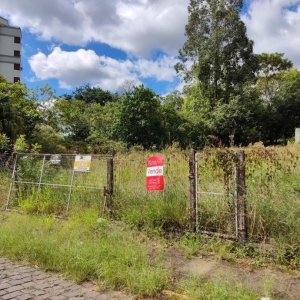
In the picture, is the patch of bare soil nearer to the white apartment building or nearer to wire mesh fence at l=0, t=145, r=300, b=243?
wire mesh fence at l=0, t=145, r=300, b=243

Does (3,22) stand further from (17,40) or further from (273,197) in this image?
(273,197)

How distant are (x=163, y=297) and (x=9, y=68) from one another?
189ft

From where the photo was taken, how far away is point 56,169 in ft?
31.1

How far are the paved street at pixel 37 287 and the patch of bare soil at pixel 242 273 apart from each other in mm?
1256

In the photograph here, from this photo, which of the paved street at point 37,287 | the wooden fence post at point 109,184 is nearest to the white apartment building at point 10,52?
the wooden fence post at point 109,184

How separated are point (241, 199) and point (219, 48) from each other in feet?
90.8

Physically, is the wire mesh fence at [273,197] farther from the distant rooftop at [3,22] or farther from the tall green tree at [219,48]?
the distant rooftop at [3,22]

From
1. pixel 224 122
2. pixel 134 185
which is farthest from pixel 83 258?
pixel 224 122

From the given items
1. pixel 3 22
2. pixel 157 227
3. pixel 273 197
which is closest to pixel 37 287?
pixel 157 227

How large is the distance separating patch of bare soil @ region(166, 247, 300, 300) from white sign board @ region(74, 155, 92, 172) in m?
3.32

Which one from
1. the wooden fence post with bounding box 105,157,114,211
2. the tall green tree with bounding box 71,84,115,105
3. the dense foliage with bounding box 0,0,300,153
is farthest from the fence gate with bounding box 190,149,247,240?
the tall green tree with bounding box 71,84,115,105

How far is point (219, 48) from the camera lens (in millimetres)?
31641

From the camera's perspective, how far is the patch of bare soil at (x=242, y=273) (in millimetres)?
4469

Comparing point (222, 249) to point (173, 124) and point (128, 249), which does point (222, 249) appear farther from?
point (173, 124)
